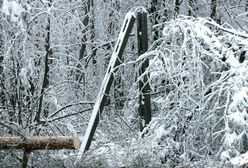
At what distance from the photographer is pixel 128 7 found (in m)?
13.4

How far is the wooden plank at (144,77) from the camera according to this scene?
265 inches

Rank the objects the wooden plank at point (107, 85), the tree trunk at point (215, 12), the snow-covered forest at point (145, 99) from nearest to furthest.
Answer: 1. the snow-covered forest at point (145, 99)
2. the wooden plank at point (107, 85)
3. the tree trunk at point (215, 12)

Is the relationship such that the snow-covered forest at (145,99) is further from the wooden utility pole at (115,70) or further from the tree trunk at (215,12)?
the tree trunk at (215,12)

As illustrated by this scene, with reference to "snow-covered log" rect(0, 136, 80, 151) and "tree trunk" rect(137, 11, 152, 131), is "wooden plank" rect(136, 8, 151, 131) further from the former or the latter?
"snow-covered log" rect(0, 136, 80, 151)

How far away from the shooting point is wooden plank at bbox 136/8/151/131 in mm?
6730

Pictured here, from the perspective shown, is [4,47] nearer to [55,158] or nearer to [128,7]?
[55,158]

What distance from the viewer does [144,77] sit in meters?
6.87

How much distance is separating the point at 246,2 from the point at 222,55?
27.9 feet

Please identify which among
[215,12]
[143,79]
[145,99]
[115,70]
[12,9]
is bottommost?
[145,99]

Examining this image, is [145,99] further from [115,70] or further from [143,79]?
[115,70]

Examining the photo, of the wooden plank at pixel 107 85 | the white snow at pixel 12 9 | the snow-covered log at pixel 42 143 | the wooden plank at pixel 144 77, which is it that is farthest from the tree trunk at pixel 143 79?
the snow-covered log at pixel 42 143


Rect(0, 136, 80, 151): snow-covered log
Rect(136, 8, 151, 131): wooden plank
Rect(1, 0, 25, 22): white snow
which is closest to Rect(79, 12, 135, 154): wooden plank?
Rect(136, 8, 151, 131): wooden plank

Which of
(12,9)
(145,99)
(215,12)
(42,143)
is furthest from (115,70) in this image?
(215,12)

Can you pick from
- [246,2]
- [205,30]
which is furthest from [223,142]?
[246,2]
